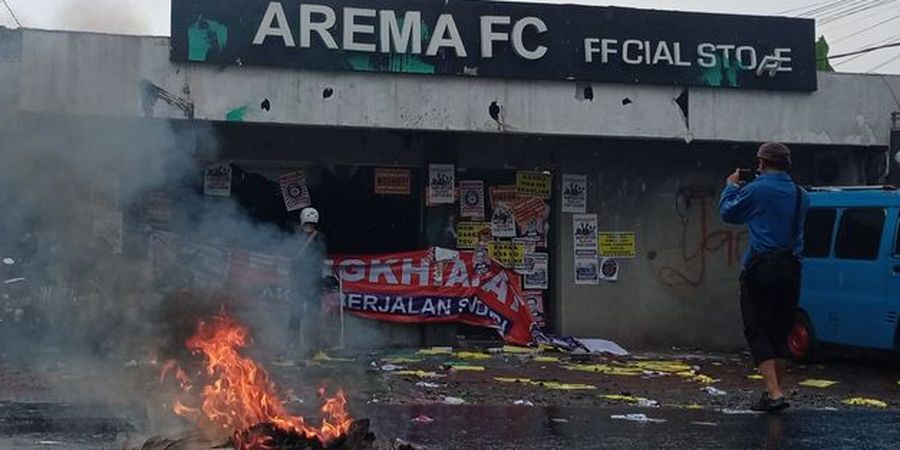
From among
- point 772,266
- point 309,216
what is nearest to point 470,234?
point 309,216

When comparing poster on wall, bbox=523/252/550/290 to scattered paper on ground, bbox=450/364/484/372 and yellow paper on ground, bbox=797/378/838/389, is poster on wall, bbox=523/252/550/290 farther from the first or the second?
yellow paper on ground, bbox=797/378/838/389

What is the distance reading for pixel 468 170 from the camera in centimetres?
1229

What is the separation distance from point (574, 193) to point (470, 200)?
1.26 meters

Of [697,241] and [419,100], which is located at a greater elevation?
[419,100]

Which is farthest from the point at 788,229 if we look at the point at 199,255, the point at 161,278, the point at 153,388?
the point at 199,255

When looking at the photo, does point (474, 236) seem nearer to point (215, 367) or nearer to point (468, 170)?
point (468, 170)

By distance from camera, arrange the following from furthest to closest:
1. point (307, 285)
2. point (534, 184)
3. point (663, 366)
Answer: point (534, 184), point (307, 285), point (663, 366)

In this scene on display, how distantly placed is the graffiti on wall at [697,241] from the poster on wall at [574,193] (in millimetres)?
1214

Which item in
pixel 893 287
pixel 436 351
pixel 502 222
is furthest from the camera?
pixel 502 222

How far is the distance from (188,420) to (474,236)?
6874 millimetres

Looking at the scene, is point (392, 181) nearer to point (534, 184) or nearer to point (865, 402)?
point (534, 184)

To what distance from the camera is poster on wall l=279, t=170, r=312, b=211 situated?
470 inches

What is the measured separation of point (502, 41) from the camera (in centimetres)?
1109

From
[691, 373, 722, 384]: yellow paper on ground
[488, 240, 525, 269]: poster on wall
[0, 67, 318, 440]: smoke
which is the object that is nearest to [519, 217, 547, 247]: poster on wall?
[488, 240, 525, 269]: poster on wall
